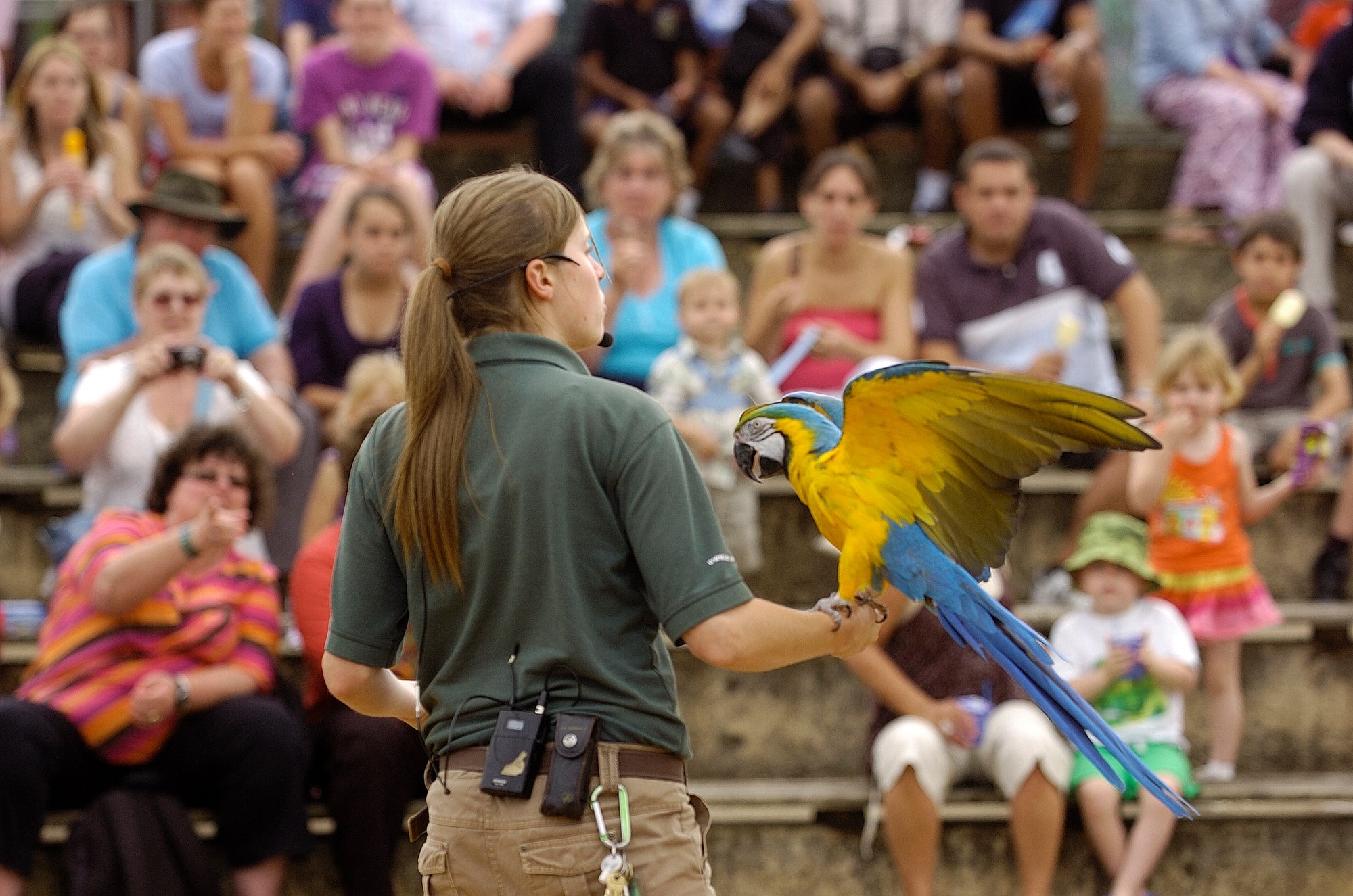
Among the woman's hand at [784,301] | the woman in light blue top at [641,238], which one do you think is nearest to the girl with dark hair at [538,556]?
the woman in light blue top at [641,238]

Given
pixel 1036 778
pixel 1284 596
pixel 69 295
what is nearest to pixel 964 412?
pixel 1036 778

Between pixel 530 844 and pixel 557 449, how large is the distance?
0.41 metres

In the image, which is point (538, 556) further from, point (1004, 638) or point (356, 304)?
point (356, 304)

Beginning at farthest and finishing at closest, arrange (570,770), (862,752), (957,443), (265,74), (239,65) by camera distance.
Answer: (265,74) → (239,65) → (862,752) → (957,443) → (570,770)

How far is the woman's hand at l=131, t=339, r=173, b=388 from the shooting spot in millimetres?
3514

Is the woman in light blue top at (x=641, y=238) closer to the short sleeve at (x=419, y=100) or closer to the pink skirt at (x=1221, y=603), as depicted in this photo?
the short sleeve at (x=419, y=100)

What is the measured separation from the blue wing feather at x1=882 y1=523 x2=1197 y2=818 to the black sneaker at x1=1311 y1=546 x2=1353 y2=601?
2.45 m

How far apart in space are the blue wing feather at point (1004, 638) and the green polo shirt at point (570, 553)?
29 cm

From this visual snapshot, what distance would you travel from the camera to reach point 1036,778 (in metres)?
3.16

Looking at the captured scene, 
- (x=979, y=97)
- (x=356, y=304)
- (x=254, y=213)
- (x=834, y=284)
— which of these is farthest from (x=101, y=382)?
(x=979, y=97)

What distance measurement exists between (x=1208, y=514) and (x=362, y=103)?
3039 millimetres

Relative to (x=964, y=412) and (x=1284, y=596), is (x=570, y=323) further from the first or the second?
(x=1284, y=596)

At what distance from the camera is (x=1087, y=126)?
5387mm

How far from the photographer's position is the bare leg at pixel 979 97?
5449 mm
